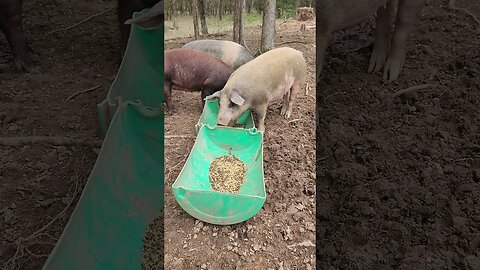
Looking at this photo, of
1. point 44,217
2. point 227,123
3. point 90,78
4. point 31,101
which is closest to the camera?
point 227,123

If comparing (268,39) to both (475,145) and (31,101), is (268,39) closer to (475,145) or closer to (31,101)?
(475,145)

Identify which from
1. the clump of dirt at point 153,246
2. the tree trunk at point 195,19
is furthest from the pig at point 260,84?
the clump of dirt at point 153,246

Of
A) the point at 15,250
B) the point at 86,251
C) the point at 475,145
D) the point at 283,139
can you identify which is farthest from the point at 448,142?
the point at 15,250

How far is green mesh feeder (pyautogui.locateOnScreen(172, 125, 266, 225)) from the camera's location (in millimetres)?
932

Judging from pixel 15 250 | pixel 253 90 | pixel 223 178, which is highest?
pixel 253 90

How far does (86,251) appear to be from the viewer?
4.07 feet

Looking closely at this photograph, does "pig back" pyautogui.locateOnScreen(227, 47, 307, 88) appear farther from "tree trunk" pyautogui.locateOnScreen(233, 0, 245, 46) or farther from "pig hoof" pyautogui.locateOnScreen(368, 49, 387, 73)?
"pig hoof" pyautogui.locateOnScreen(368, 49, 387, 73)

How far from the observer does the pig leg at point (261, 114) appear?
1011 mm

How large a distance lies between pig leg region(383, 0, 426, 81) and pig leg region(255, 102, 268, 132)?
1198 mm

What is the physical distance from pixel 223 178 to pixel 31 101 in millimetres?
1254

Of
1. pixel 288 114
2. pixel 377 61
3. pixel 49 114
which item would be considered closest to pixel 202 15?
pixel 288 114

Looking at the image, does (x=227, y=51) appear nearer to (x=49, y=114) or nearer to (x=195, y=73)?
(x=195, y=73)

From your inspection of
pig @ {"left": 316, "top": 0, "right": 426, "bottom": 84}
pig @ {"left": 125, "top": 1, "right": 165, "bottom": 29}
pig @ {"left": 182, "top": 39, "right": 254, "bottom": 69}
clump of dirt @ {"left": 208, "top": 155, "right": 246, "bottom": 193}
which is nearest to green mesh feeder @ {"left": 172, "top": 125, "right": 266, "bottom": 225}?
clump of dirt @ {"left": 208, "top": 155, "right": 246, "bottom": 193}

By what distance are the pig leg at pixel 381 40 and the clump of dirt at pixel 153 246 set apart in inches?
45.8
